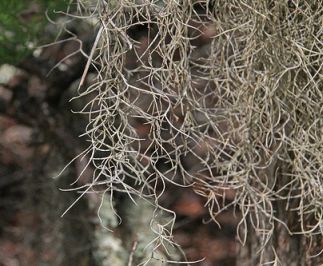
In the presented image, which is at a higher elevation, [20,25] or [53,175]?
[20,25]

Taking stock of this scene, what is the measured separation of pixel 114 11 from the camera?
56.1 inches

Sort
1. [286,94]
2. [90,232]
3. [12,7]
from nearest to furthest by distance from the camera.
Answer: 1. [286,94]
2. [12,7]
3. [90,232]

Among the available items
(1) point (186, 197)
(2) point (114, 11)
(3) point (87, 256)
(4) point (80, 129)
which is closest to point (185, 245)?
(1) point (186, 197)

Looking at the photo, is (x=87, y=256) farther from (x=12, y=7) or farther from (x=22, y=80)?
(x=12, y=7)

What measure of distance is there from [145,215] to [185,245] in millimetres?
649

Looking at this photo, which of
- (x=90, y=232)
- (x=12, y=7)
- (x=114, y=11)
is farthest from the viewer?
(x=90, y=232)

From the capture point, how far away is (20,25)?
2.08 meters

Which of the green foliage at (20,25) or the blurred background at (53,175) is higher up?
the green foliage at (20,25)

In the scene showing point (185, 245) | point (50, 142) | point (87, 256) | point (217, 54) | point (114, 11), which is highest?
point (114, 11)

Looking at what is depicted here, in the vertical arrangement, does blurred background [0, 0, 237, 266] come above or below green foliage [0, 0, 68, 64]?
below

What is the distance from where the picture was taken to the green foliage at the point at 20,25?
2.06m

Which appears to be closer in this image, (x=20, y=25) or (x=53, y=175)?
(x=20, y=25)

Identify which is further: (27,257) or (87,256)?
(27,257)

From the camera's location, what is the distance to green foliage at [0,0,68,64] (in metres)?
2.06
